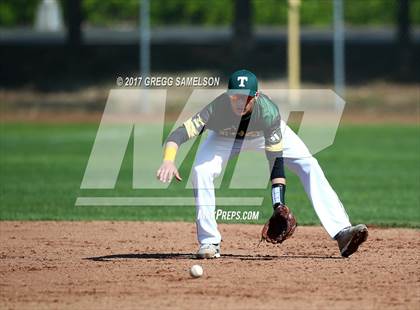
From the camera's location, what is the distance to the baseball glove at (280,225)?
11.0 m

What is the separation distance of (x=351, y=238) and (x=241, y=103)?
1.87 m

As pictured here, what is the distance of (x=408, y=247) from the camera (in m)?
12.9

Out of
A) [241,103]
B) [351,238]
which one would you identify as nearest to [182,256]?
[351,238]

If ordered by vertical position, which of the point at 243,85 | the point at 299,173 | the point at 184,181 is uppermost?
the point at 243,85

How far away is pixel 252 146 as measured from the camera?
38.1 ft

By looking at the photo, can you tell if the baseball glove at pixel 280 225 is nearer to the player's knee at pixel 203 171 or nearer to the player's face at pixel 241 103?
the player's knee at pixel 203 171

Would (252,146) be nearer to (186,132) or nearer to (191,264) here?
(186,132)

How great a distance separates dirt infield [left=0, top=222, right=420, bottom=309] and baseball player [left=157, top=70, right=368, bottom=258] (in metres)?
0.37

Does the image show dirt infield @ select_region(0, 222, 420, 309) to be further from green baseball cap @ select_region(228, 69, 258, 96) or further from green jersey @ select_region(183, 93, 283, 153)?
green baseball cap @ select_region(228, 69, 258, 96)

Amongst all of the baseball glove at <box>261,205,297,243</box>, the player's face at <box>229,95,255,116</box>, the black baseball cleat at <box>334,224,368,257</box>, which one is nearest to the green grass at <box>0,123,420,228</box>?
the black baseball cleat at <box>334,224,368,257</box>

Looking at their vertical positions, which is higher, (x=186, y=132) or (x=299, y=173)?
(x=186, y=132)

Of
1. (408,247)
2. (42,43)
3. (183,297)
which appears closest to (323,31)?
(42,43)

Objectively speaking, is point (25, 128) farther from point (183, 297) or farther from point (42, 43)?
point (183, 297)

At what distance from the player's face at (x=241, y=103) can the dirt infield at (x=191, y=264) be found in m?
1.65
